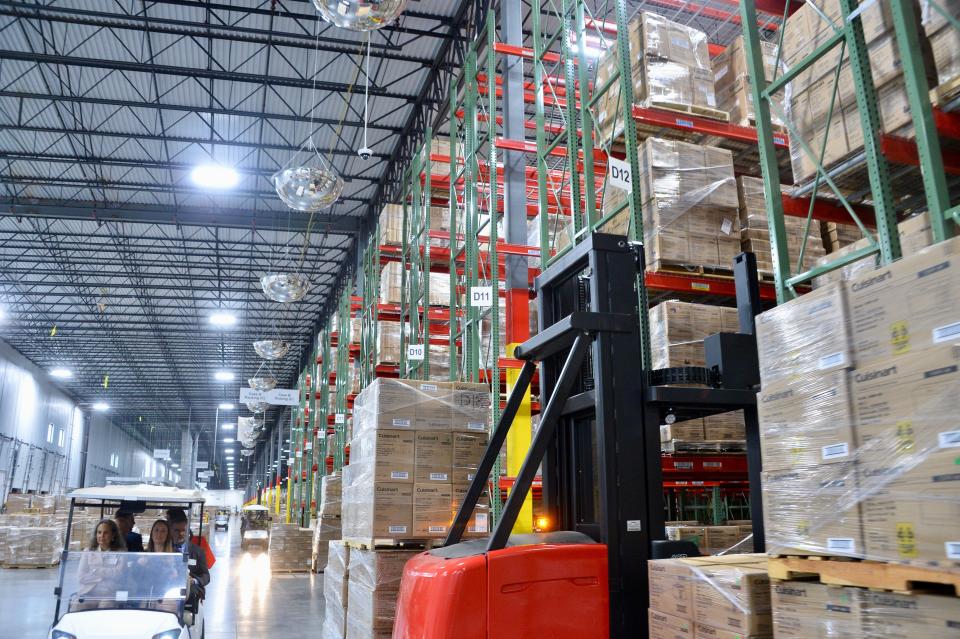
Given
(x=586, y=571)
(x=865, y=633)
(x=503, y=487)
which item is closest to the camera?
(x=865, y=633)

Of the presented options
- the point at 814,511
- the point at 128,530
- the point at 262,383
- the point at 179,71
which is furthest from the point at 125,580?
the point at 262,383

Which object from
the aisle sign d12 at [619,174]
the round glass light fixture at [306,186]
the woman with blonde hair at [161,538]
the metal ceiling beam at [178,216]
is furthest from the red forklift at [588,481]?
the metal ceiling beam at [178,216]

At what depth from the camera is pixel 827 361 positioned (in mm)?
3033

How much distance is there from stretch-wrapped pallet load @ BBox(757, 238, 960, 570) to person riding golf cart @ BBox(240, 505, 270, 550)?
26019 millimetres

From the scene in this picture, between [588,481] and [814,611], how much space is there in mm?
1526

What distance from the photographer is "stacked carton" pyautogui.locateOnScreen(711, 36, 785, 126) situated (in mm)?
7953

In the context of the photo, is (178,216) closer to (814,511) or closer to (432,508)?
(432,508)

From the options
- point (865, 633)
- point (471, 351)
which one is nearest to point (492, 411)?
point (471, 351)

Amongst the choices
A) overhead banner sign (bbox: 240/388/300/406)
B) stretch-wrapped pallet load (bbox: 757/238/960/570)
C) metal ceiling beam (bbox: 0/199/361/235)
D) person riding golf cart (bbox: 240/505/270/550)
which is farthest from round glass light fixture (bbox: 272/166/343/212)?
person riding golf cart (bbox: 240/505/270/550)

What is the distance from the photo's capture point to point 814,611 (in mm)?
2768

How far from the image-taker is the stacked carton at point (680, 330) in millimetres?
6785

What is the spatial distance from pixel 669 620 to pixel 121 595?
4927mm

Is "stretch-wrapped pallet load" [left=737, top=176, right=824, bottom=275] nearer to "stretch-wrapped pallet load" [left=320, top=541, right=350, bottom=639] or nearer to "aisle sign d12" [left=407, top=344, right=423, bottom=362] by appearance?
"stretch-wrapped pallet load" [left=320, top=541, right=350, bottom=639]

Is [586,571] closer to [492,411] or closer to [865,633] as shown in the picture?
[865,633]
